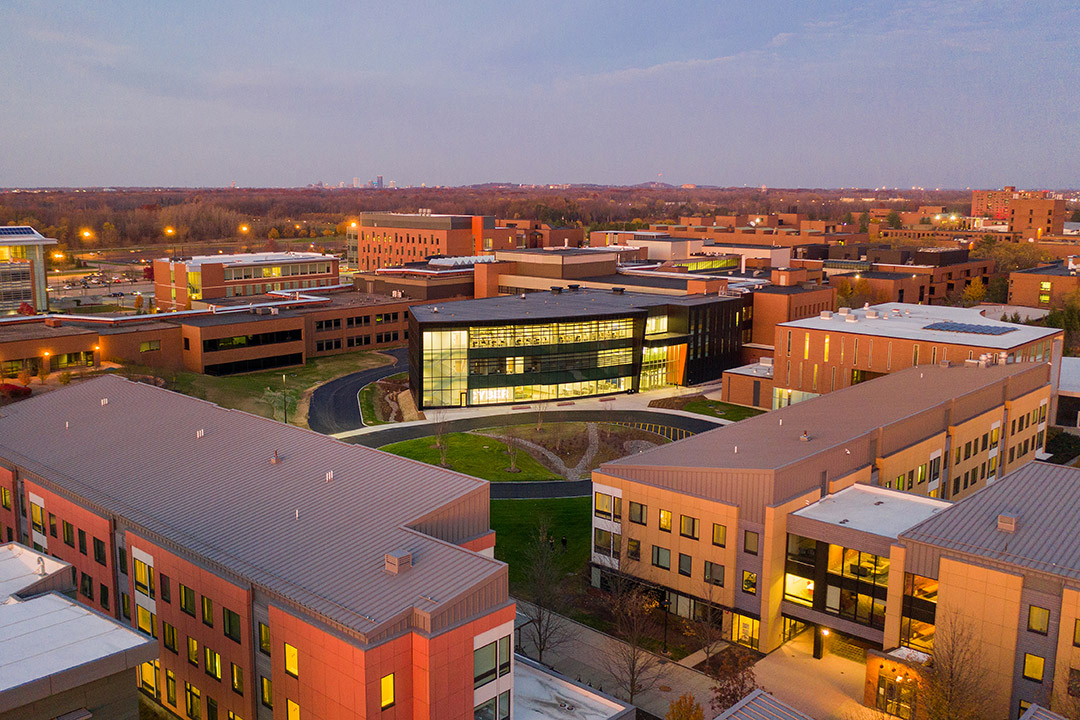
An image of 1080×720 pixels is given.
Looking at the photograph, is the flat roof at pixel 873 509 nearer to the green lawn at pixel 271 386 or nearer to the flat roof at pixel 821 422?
the flat roof at pixel 821 422

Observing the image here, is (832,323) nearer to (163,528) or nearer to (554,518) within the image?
(554,518)

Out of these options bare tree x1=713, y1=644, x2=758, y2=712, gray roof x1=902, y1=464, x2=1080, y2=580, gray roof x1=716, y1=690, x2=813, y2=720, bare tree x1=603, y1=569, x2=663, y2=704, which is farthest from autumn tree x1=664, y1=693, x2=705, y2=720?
gray roof x1=902, y1=464, x2=1080, y2=580

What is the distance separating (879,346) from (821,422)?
87.6 feet

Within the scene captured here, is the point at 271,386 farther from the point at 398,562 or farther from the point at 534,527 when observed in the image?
the point at 398,562

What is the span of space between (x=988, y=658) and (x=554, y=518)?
91.4 feet

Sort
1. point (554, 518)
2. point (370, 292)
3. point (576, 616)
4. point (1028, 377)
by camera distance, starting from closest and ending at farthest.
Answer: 1. point (576, 616)
2. point (554, 518)
3. point (1028, 377)
4. point (370, 292)

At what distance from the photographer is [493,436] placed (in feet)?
247

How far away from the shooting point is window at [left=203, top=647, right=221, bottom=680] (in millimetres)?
33188

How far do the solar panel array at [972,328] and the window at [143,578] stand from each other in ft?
223

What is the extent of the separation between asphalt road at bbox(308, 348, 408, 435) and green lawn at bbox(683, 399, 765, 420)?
32.3 m

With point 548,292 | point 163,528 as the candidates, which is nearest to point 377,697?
point 163,528

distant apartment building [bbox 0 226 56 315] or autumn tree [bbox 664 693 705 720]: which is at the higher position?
distant apartment building [bbox 0 226 56 315]

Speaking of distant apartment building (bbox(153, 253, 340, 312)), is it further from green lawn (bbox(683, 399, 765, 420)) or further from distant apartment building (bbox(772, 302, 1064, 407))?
distant apartment building (bbox(772, 302, 1064, 407))

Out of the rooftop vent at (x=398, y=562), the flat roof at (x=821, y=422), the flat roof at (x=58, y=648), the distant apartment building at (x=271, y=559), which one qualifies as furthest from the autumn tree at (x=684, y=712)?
the flat roof at (x=58, y=648)
